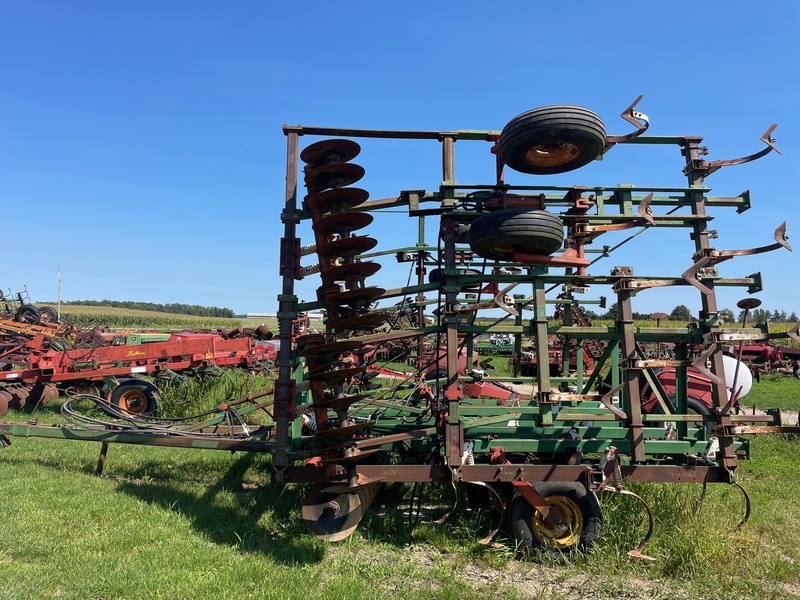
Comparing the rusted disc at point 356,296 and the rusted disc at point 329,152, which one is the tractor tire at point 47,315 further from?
the rusted disc at point 356,296

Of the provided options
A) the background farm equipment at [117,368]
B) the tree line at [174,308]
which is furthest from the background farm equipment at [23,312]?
the tree line at [174,308]

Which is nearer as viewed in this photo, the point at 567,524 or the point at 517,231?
the point at 517,231

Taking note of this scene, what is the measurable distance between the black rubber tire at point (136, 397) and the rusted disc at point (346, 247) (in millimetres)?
8031

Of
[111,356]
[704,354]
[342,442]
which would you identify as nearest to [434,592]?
[342,442]

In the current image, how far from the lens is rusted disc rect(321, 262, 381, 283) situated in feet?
15.0

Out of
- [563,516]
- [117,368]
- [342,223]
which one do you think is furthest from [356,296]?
[117,368]

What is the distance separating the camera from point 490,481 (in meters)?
4.64

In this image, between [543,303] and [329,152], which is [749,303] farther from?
[329,152]

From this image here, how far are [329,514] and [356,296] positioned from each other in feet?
6.27

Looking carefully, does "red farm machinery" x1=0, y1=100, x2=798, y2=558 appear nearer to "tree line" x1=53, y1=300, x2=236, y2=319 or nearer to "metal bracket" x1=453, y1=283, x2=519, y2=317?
"metal bracket" x1=453, y1=283, x2=519, y2=317

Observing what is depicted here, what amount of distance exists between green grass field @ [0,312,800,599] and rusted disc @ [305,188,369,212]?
9.56ft

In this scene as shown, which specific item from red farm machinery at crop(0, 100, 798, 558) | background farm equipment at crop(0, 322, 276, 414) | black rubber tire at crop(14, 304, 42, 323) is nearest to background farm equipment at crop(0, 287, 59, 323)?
black rubber tire at crop(14, 304, 42, 323)

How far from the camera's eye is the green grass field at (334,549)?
3.89 meters

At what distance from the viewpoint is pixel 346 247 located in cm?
466
